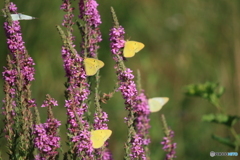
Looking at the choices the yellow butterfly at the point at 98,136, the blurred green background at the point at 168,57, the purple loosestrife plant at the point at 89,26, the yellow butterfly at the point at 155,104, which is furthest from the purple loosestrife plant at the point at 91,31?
the blurred green background at the point at 168,57

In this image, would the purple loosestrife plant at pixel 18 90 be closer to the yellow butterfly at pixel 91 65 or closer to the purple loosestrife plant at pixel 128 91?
the yellow butterfly at pixel 91 65

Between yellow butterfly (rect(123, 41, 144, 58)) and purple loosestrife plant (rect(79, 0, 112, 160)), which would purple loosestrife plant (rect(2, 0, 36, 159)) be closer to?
purple loosestrife plant (rect(79, 0, 112, 160))

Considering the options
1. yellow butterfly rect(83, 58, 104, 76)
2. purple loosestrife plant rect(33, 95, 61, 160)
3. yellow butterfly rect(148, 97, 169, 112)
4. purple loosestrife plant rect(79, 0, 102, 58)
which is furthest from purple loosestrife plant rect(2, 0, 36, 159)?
yellow butterfly rect(148, 97, 169, 112)

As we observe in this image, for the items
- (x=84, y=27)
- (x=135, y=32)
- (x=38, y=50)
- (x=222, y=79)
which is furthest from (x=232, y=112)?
(x=84, y=27)

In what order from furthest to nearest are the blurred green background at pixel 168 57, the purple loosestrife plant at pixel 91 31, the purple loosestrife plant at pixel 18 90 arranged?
the blurred green background at pixel 168 57
the purple loosestrife plant at pixel 91 31
the purple loosestrife plant at pixel 18 90

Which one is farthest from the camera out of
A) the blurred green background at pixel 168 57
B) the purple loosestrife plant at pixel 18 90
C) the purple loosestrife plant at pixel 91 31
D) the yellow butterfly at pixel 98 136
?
the blurred green background at pixel 168 57
